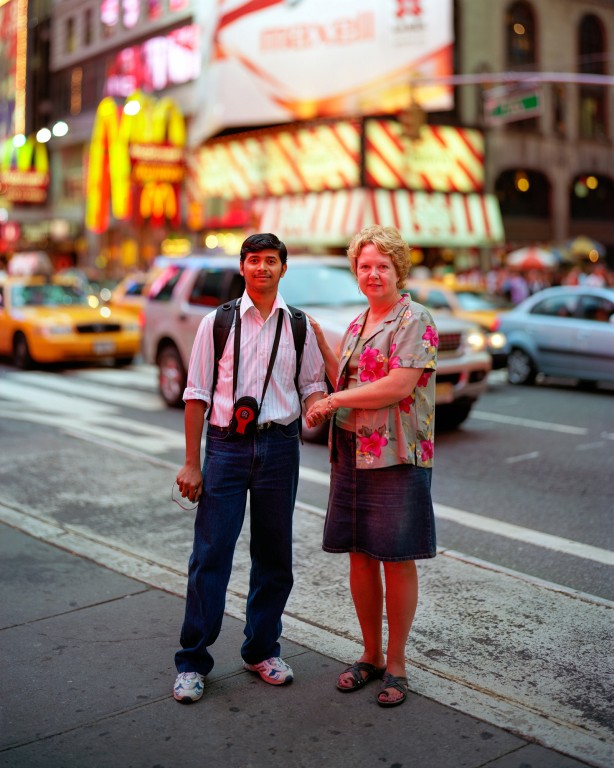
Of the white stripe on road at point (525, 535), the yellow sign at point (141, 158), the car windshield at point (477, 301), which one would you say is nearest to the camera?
the white stripe on road at point (525, 535)

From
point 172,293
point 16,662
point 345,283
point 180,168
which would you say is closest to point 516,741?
point 16,662

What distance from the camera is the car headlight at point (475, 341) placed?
10.9 metres

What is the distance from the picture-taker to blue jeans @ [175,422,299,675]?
158 inches

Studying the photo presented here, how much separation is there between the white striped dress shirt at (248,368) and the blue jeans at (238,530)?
0.30 ft

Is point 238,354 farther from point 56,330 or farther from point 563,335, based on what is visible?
point 56,330

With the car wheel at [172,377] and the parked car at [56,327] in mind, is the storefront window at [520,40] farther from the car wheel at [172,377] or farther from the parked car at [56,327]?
the car wheel at [172,377]

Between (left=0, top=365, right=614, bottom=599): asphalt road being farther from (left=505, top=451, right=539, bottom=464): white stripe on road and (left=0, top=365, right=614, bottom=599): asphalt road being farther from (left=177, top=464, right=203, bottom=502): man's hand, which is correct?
(left=177, top=464, right=203, bottom=502): man's hand

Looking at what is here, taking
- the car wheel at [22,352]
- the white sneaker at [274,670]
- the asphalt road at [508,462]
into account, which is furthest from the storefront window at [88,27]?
the white sneaker at [274,670]

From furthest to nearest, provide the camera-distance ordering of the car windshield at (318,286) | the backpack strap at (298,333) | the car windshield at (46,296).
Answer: the car windshield at (46,296)
the car windshield at (318,286)
the backpack strap at (298,333)

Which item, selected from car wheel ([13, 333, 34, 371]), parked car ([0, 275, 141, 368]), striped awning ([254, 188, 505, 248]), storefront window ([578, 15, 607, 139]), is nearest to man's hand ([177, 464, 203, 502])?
parked car ([0, 275, 141, 368])

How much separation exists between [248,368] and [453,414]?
7412mm

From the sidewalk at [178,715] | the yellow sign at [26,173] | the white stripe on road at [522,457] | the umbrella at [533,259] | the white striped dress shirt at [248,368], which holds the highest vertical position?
the yellow sign at [26,173]

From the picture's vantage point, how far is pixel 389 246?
3.93 meters

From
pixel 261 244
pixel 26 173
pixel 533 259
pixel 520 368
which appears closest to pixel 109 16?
pixel 26 173
